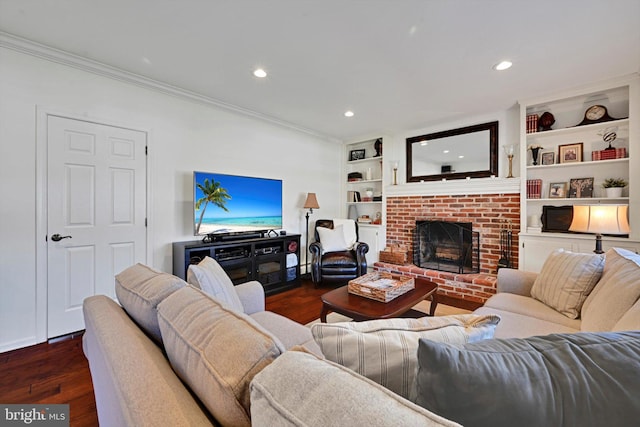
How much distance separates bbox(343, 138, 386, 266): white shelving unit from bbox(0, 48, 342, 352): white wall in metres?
0.74

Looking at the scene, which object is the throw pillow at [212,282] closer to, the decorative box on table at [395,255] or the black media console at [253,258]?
the black media console at [253,258]

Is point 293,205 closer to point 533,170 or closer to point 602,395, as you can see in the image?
point 533,170

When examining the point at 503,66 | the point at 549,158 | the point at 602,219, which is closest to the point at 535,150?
the point at 549,158

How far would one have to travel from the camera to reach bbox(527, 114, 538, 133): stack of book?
329 cm

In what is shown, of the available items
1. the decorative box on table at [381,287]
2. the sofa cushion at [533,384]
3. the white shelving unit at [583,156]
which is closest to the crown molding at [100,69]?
the decorative box on table at [381,287]

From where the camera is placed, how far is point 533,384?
500 millimetres

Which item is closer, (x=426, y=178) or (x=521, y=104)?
(x=521, y=104)

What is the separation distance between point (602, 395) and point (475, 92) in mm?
3309

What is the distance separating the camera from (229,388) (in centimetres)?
57

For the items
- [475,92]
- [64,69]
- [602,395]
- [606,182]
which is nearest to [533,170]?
[606,182]

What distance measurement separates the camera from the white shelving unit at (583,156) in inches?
106

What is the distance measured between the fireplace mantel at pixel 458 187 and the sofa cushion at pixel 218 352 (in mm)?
3909

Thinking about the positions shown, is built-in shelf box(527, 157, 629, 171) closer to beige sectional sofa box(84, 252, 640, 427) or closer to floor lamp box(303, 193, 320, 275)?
beige sectional sofa box(84, 252, 640, 427)

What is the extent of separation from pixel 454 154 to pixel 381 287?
283 centimetres
